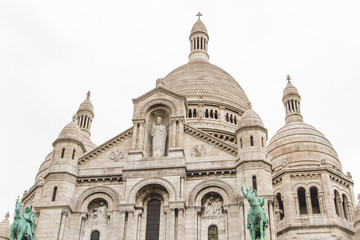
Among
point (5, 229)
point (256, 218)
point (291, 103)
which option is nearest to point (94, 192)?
point (256, 218)

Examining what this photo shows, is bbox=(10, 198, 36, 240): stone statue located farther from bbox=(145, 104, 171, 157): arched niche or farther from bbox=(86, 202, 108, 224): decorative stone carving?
bbox=(145, 104, 171, 157): arched niche

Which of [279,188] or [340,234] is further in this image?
[279,188]

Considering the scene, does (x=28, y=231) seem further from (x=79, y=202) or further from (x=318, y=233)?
(x=318, y=233)

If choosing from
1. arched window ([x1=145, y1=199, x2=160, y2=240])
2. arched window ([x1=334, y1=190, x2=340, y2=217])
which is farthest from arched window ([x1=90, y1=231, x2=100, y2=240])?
arched window ([x1=334, y1=190, x2=340, y2=217])

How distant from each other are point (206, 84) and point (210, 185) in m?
22.0

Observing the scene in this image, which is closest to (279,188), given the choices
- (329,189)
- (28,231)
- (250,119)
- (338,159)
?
(329,189)

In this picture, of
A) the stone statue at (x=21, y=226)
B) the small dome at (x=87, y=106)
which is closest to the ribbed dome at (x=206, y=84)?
the small dome at (x=87, y=106)

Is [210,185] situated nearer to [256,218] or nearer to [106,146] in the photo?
[256,218]

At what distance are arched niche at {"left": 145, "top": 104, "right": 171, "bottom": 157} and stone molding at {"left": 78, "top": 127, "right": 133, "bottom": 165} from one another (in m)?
1.23

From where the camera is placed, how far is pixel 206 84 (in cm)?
5159

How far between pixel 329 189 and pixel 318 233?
3.42m

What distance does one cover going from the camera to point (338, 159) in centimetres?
4309

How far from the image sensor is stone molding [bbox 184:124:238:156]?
32031mm

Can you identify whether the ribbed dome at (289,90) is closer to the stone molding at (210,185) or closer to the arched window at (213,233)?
the stone molding at (210,185)
